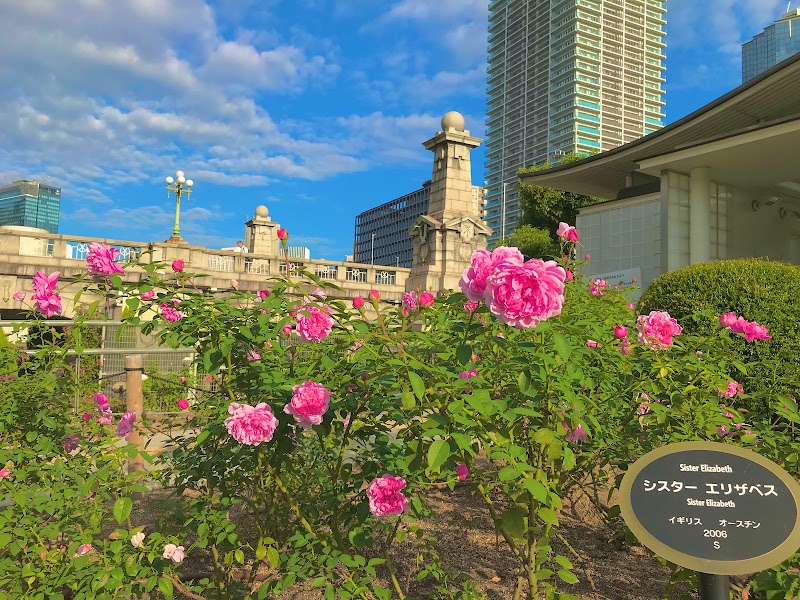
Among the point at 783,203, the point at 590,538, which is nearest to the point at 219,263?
the point at 783,203

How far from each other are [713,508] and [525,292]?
96cm

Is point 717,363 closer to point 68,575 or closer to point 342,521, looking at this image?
point 342,521

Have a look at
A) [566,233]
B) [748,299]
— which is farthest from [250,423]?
[748,299]

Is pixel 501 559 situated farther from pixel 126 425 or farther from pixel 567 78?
pixel 567 78

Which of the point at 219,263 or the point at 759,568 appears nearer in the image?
the point at 759,568

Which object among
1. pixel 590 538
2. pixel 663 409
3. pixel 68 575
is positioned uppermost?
pixel 663 409

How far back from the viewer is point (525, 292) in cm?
160

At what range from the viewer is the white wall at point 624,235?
13539mm

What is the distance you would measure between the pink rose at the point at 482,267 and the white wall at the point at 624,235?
12831 mm

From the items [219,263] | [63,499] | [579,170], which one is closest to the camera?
[63,499]

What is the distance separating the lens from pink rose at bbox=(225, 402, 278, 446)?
2.14m

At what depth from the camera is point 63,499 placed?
8.54 feet

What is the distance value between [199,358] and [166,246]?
19.3 metres

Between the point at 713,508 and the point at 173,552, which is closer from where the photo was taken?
the point at 713,508
